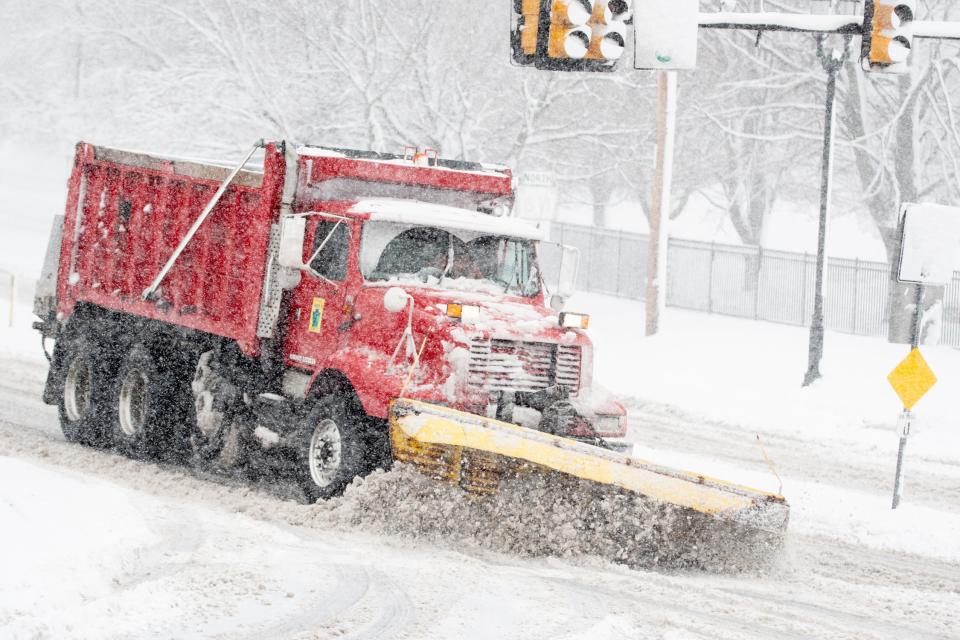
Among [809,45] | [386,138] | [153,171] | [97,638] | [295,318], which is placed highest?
[809,45]

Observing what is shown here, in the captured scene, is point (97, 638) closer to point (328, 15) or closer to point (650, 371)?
point (650, 371)

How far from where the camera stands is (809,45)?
26.1 metres

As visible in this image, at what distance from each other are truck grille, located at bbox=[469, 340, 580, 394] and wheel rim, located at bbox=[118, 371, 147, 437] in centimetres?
448

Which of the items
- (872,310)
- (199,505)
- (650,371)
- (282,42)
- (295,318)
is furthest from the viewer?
(282,42)

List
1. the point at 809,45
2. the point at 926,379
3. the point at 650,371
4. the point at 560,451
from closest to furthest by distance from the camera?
the point at 560,451 < the point at 926,379 < the point at 650,371 < the point at 809,45

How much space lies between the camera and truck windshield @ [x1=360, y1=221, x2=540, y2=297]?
11.1 metres

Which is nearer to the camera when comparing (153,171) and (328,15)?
(153,171)

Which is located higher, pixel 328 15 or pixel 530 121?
pixel 328 15

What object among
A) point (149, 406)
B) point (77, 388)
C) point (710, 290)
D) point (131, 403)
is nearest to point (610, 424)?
point (149, 406)

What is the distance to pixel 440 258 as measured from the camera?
36.8 ft

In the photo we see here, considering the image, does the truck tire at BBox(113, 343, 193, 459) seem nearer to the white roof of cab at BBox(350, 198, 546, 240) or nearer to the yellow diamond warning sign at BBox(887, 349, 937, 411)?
the white roof of cab at BBox(350, 198, 546, 240)

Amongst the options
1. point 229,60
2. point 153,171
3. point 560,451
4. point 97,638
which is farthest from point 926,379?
point 229,60

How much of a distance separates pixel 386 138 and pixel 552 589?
71.0 ft

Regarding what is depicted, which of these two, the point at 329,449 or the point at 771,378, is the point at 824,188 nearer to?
the point at 771,378
